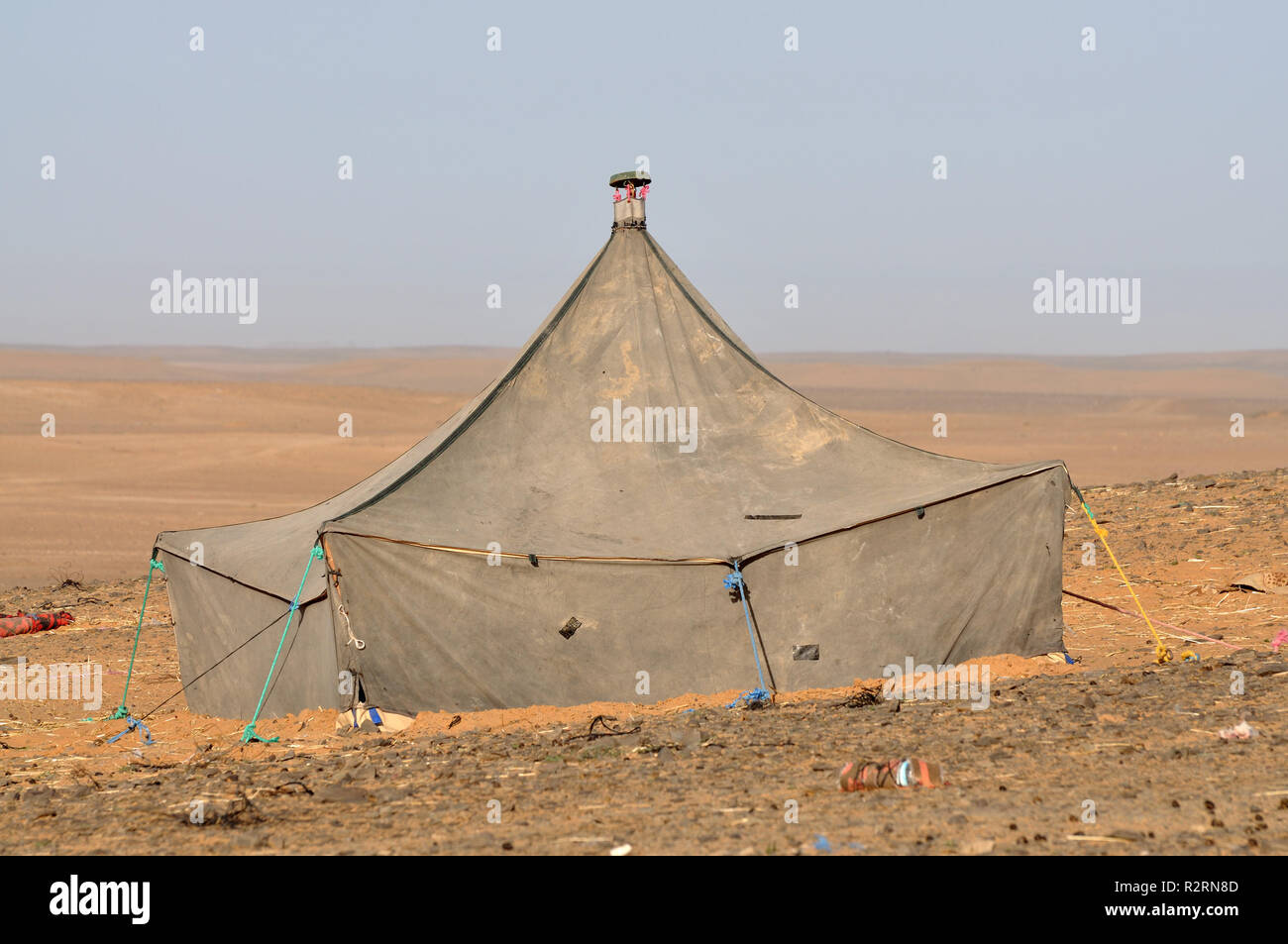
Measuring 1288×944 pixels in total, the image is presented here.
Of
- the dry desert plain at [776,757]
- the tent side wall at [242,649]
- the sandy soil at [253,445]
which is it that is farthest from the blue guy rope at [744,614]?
the sandy soil at [253,445]

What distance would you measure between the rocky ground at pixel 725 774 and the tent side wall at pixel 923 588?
Answer: 270mm

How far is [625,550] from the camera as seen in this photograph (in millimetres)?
8094

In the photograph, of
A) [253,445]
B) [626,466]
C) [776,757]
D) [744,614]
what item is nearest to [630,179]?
[626,466]

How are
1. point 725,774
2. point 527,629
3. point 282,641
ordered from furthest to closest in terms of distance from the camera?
point 527,629, point 282,641, point 725,774

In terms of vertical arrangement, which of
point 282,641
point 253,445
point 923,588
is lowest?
point 282,641

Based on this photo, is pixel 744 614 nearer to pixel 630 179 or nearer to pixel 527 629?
pixel 527 629

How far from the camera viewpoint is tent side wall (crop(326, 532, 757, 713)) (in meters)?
7.60

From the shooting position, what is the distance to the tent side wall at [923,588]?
26.5 ft

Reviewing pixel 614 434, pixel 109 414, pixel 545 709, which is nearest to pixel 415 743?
pixel 545 709

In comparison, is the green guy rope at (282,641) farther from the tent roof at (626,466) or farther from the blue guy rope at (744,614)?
the blue guy rope at (744,614)

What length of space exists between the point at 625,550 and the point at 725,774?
2362 mm

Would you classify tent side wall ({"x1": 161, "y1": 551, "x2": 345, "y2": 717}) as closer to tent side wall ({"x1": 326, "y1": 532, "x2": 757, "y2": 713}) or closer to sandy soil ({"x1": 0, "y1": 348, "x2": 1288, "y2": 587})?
tent side wall ({"x1": 326, "y1": 532, "x2": 757, "y2": 713})
